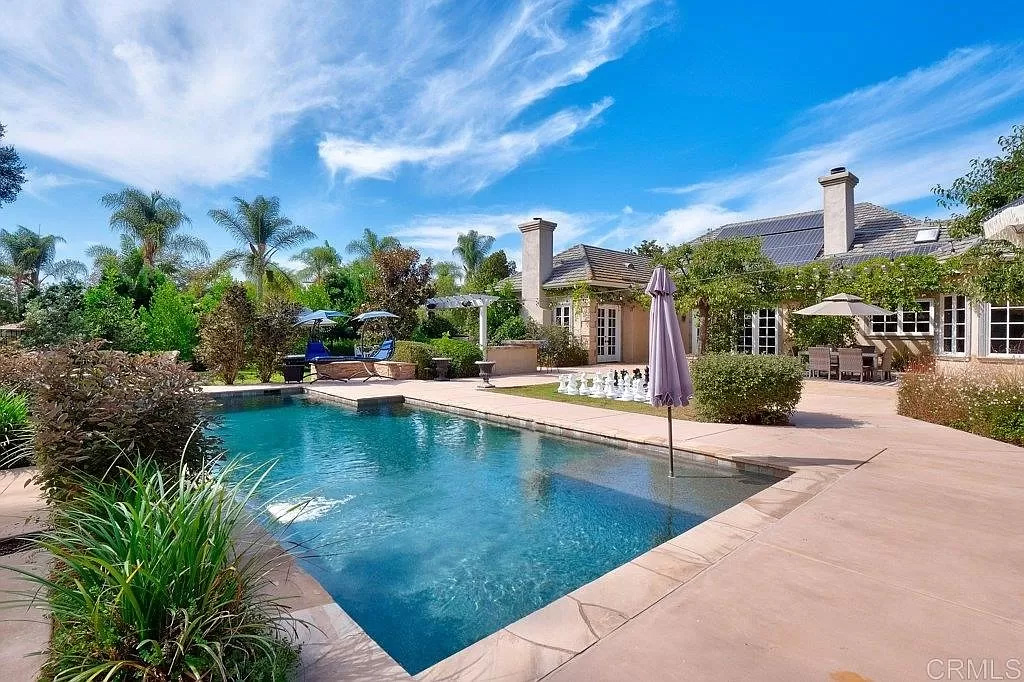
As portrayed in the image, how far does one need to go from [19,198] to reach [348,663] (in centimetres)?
1916

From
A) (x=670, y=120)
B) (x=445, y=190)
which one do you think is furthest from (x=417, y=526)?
(x=445, y=190)

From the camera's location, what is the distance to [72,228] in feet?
112

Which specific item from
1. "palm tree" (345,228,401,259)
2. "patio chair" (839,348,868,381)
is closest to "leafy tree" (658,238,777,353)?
"patio chair" (839,348,868,381)

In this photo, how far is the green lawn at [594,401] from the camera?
9656mm

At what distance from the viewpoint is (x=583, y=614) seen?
9.22 ft

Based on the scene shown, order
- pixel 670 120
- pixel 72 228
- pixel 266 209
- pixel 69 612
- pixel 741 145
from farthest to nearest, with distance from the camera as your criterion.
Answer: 1. pixel 72 228
2. pixel 266 209
3. pixel 741 145
4. pixel 670 120
5. pixel 69 612

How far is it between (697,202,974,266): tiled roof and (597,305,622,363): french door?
6681 millimetres

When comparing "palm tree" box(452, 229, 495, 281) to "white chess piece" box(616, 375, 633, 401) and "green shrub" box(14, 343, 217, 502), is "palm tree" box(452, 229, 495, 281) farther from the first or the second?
"green shrub" box(14, 343, 217, 502)

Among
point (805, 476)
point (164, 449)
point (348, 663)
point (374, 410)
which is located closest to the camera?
point (348, 663)

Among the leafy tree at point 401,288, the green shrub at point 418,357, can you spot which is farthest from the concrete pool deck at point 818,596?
the leafy tree at point 401,288

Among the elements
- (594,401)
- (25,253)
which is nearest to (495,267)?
(594,401)

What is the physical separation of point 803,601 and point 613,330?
19.4 metres

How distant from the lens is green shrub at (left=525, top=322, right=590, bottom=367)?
2012 centimetres

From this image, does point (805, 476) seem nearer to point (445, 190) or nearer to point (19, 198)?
point (19, 198)
